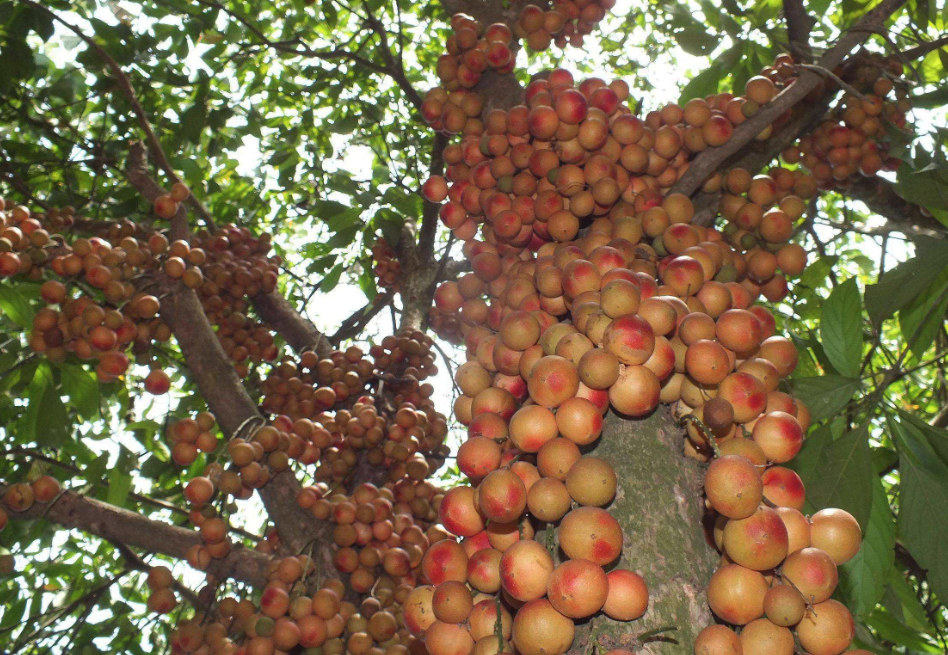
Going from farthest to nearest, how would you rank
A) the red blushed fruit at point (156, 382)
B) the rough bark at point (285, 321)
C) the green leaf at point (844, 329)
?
1. the rough bark at point (285, 321)
2. the red blushed fruit at point (156, 382)
3. the green leaf at point (844, 329)

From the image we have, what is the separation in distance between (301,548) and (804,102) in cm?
229

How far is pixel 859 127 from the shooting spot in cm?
238

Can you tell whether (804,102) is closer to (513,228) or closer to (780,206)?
(780,206)

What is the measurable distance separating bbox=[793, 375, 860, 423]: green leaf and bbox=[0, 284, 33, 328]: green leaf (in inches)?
106

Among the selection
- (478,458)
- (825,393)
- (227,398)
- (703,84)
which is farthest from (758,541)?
(703,84)

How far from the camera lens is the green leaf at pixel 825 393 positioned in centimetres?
171

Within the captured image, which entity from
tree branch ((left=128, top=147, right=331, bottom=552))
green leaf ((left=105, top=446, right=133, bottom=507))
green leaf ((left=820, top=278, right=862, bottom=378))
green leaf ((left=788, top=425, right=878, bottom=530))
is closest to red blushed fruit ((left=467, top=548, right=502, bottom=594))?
green leaf ((left=788, top=425, right=878, bottom=530))

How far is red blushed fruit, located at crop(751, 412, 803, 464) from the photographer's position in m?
1.09

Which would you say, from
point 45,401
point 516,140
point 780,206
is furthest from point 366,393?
point 780,206

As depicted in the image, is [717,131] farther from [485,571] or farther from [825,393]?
[485,571]

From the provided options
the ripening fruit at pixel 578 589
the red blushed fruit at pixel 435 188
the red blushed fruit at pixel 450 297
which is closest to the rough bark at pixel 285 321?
the red blushed fruit at pixel 435 188

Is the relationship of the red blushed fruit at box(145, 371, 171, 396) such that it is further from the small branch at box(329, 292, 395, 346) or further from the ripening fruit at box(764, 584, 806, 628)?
the ripening fruit at box(764, 584, 806, 628)

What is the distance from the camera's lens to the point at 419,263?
3832mm

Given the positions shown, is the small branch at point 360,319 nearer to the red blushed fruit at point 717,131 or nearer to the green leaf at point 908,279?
the red blushed fruit at point 717,131
